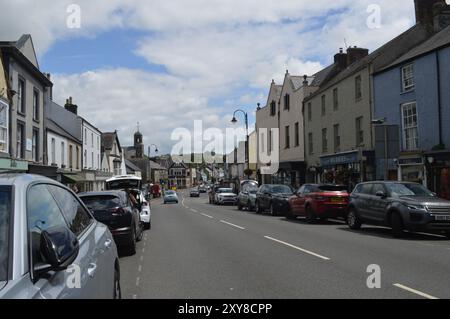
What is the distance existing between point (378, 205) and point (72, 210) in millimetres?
11700

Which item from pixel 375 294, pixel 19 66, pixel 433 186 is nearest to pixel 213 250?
pixel 375 294

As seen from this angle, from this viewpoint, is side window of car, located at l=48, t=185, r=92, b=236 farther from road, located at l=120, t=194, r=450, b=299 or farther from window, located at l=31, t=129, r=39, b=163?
window, located at l=31, t=129, r=39, b=163

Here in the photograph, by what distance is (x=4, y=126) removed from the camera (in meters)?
22.5

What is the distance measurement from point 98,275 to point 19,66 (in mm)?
24249

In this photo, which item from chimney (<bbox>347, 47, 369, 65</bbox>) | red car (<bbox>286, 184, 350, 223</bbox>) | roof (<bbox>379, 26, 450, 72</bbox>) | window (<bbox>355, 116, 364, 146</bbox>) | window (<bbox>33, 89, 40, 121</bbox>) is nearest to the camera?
red car (<bbox>286, 184, 350, 223</bbox>)

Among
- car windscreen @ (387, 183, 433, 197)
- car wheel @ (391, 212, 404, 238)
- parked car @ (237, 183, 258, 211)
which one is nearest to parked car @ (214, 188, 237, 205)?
parked car @ (237, 183, 258, 211)

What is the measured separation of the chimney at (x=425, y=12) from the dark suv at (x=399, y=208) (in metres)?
16.2

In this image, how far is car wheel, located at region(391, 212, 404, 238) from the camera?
13031 mm

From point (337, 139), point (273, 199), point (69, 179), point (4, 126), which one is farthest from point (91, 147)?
point (273, 199)

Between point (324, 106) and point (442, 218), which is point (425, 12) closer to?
point (324, 106)

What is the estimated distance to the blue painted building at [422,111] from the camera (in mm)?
20359

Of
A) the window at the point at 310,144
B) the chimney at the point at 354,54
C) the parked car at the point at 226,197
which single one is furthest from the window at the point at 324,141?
the parked car at the point at 226,197

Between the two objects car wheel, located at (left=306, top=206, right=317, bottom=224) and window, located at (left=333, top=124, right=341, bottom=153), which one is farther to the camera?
window, located at (left=333, top=124, right=341, bottom=153)

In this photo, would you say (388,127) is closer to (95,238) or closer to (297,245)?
(297,245)
